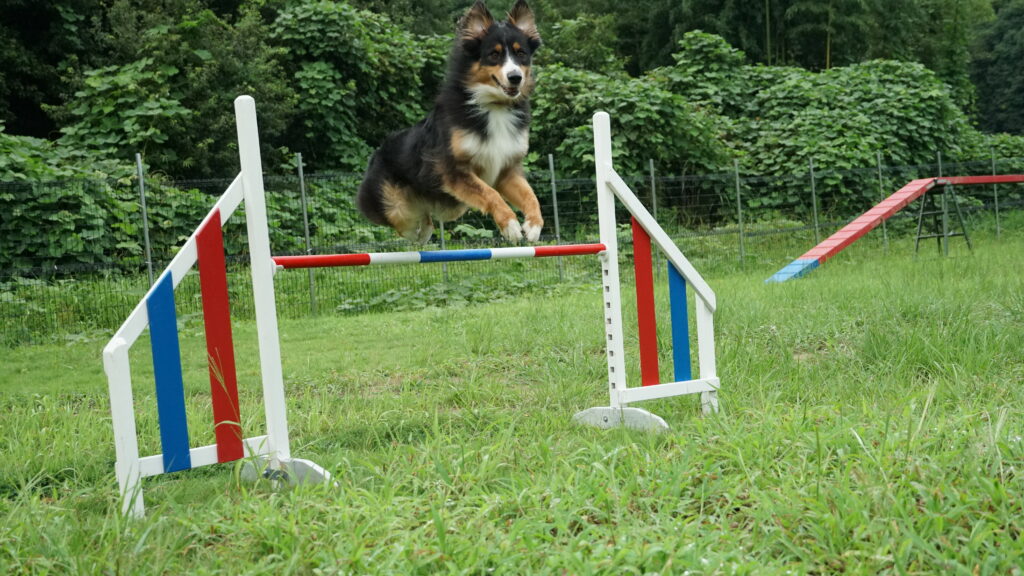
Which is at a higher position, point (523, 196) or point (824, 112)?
point (824, 112)

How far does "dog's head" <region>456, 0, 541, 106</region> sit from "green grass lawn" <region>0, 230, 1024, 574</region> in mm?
1104

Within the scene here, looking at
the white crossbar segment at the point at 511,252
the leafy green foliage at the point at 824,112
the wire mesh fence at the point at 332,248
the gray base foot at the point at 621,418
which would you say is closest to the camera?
the white crossbar segment at the point at 511,252

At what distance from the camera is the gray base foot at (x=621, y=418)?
3246 millimetres

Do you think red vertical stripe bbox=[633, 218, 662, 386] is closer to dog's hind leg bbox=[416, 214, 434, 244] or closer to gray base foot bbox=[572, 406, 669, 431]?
gray base foot bbox=[572, 406, 669, 431]

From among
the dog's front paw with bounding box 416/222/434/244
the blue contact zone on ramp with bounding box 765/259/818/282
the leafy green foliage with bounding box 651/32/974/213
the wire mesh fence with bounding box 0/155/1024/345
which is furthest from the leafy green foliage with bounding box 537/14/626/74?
the dog's front paw with bounding box 416/222/434/244

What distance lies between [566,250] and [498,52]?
1.30 m

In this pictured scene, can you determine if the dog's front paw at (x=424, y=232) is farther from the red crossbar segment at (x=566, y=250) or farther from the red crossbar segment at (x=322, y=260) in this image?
the red crossbar segment at (x=566, y=250)

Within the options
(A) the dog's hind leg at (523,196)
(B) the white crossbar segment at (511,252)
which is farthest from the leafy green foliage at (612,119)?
(A) the dog's hind leg at (523,196)

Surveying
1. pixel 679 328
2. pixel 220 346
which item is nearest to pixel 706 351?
pixel 679 328

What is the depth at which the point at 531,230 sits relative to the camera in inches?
88.3

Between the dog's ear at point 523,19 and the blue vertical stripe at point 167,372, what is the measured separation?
1314mm

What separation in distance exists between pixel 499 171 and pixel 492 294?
645 centimetres

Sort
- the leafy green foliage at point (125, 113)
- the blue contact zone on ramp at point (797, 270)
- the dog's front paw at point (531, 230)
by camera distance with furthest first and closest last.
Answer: the leafy green foliage at point (125, 113), the blue contact zone on ramp at point (797, 270), the dog's front paw at point (531, 230)

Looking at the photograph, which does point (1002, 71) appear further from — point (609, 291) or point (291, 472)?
point (291, 472)
